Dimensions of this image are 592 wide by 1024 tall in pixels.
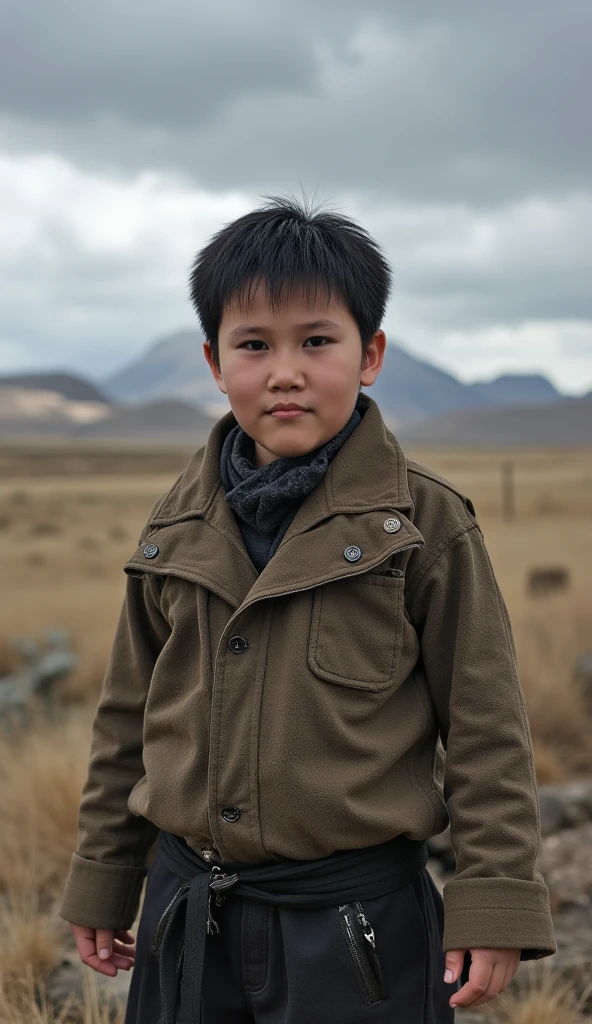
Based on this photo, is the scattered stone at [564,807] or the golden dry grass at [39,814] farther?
the scattered stone at [564,807]

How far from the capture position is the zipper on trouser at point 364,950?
1.53 meters

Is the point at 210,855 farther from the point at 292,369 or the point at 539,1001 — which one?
the point at 539,1001

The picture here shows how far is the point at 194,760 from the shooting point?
5.20 feet

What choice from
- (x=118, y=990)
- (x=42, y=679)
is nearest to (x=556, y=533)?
(x=42, y=679)

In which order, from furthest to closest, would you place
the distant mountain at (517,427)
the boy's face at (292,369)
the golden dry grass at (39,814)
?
the distant mountain at (517,427), the golden dry grass at (39,814), the boy's face at (292,369)

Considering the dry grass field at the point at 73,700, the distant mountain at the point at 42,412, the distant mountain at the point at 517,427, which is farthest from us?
the distant mountain at the point at 42,412

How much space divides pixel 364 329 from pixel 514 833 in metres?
0.85

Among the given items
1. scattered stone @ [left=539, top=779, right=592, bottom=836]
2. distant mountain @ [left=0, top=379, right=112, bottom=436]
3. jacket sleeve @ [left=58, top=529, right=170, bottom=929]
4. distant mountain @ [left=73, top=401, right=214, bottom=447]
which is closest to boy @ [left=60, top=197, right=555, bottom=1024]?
jacket sleeve @ [left=58, top=529, right=170, bottom=929]

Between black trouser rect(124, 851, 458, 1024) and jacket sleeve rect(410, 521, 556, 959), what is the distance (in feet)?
0.30

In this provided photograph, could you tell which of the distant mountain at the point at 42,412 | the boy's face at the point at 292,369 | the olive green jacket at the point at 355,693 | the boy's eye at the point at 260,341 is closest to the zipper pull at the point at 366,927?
the olive green jacket at the point at 355,693

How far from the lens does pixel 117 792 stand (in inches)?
73.3

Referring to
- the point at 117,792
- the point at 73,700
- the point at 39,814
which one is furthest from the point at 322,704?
the point at 73,700

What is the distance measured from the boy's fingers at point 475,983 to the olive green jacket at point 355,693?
4 cm

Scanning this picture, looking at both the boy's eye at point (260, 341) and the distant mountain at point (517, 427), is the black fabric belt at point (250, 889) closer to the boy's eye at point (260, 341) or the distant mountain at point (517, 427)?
the boy's eye at point (260, 341)
